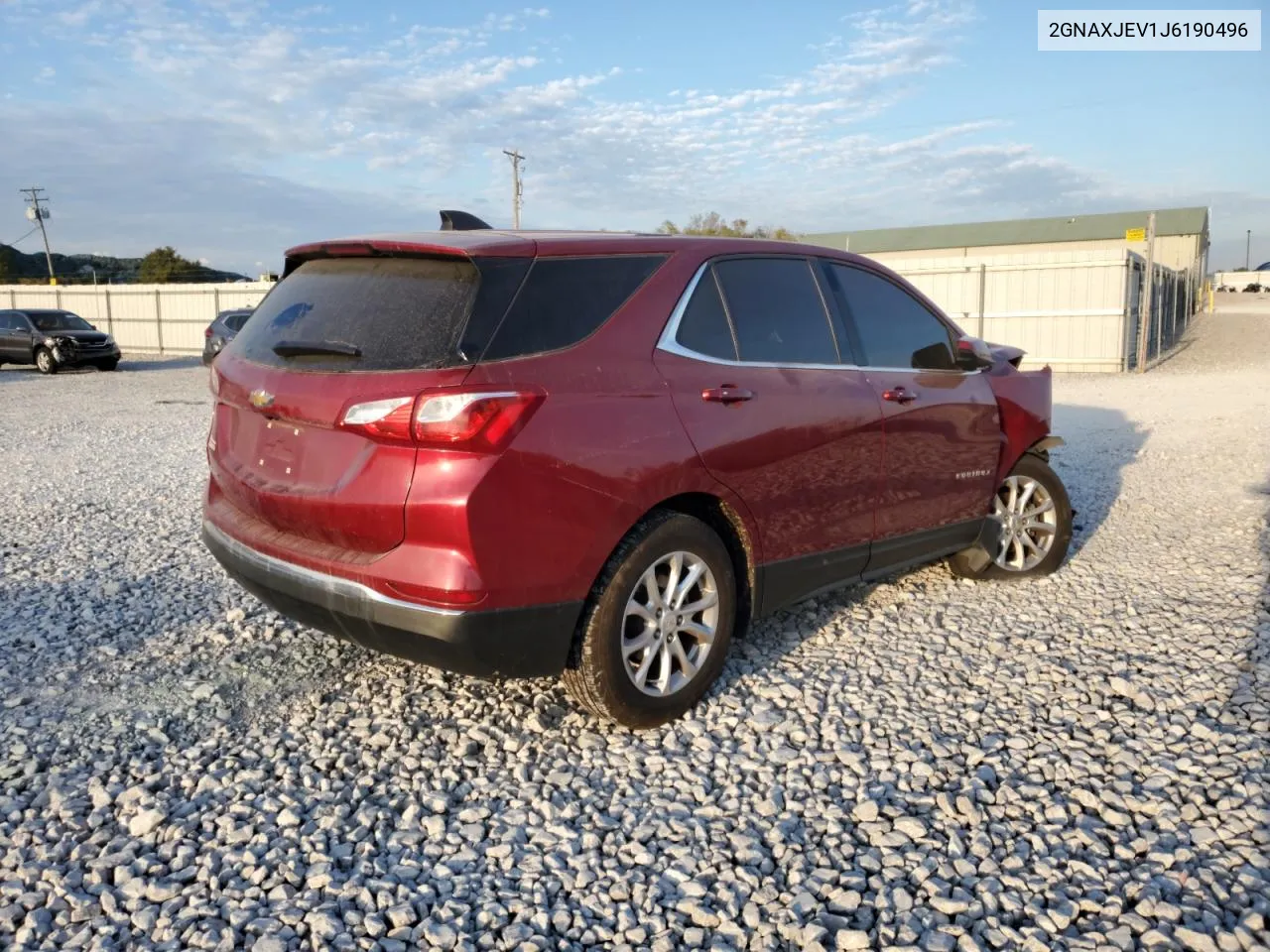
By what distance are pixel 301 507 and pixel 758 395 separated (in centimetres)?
170

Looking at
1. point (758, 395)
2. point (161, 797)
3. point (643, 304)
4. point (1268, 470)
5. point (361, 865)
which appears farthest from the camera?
point (1268, 470)

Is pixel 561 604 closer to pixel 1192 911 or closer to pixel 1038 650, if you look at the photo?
pixel 1192 911

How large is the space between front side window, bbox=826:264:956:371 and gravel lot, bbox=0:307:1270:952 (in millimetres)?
1258

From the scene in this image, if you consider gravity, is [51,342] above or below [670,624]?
above

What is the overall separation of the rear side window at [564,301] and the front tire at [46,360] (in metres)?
26.0

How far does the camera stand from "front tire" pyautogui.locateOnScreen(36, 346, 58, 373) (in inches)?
982

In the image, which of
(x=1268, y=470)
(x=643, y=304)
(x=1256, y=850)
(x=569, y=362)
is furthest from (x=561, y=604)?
(x=1268, y=470)

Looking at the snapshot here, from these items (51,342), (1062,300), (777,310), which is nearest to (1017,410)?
(777,310)

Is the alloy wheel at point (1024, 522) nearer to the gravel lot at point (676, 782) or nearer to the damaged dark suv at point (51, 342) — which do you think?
the gravel lot at point (676, 782)

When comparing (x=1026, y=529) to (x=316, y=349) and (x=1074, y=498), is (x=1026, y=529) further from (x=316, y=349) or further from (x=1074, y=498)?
(x=316, y=349)

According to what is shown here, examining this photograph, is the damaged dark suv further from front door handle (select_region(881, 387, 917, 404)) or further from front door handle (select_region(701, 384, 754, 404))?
front door handle (select_region(701, 384, 754, 404))

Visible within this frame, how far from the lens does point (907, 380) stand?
459cm

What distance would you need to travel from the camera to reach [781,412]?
386cm

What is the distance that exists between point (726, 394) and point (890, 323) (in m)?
1.40
